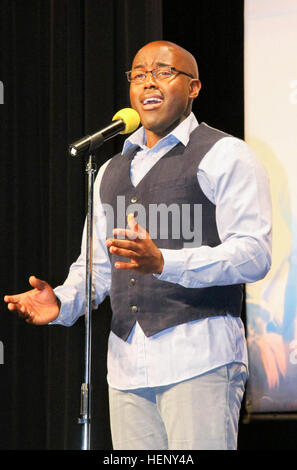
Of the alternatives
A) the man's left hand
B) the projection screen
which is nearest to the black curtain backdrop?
the projection screen

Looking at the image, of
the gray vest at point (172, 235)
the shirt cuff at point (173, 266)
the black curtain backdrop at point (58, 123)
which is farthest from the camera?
the black curtain backdrop at point (58, 123)

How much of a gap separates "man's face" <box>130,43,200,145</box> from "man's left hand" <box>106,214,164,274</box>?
2.00ft

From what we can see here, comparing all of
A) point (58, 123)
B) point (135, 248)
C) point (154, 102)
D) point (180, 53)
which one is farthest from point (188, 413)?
point (58, 123)

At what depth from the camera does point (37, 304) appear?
6.55 ft

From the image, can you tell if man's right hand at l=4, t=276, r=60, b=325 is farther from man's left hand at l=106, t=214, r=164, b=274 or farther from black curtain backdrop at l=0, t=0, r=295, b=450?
black curtain backdrop at l=0, t=0, r=295, b=450

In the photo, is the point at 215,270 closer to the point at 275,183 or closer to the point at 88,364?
the point at 88,364

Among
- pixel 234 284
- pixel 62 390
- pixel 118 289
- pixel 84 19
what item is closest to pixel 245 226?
pixel 234 284

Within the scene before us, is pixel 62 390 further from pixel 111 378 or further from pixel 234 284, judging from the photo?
pixel 234 284

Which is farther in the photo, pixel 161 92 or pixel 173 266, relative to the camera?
pixel 161 92

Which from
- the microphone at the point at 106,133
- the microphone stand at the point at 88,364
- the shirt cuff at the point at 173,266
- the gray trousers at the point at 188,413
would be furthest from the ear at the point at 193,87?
the gray trousers at the point at 188,413

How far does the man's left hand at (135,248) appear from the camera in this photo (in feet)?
5.30

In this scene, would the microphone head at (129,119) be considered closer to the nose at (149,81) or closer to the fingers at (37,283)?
the nose at (149,81)

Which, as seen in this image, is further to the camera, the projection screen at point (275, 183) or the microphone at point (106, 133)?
the projection screen at point (275, 183)

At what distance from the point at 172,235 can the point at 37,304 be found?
43cm
